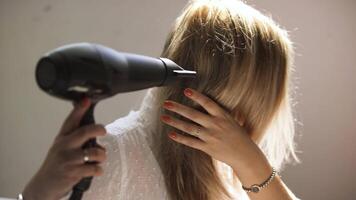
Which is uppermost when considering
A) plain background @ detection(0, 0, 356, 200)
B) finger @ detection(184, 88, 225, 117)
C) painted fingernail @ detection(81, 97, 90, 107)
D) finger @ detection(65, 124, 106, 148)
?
painted fingernail @ detection(81, 97, 90, 107)

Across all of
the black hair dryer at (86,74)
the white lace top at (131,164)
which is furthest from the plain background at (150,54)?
the black hair dryer at (86,74)

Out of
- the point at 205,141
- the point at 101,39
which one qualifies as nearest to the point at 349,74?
the point at 101,39

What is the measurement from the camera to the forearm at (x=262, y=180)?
0.71 meters

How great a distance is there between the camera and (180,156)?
28.3 inches

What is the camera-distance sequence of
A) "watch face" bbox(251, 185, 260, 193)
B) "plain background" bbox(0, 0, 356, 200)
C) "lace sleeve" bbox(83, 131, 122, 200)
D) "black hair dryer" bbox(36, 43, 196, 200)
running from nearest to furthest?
"black hair dryer" bbox(36, 43, 196, 200)
"lace sleeve" bbox(83, 131, 122, 200)
"watch face" bbox(251, 185, 260, 193)
"plain background" bbox(0, 0, 356, 200)

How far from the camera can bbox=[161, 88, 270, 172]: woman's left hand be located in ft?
2.12

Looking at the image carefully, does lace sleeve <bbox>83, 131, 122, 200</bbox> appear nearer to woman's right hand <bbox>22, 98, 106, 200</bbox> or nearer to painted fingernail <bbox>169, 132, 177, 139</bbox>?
painted fingernail <bbox>169, 132, 177, 139</bbox>

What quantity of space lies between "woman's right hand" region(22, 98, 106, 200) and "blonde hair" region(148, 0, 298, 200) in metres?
0.26

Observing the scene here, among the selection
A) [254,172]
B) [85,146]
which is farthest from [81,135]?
[254,172]

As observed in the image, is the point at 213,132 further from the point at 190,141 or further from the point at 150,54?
the point at 150,54

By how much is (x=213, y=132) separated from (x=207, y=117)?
0.02 meters

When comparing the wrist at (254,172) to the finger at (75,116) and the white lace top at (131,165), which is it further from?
the finger at (75,116)

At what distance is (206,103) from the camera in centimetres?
66

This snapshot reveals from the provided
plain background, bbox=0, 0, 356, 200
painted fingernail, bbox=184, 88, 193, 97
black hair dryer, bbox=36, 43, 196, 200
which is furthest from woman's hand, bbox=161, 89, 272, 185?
plain background, bbox=0, 0, 356, 200
